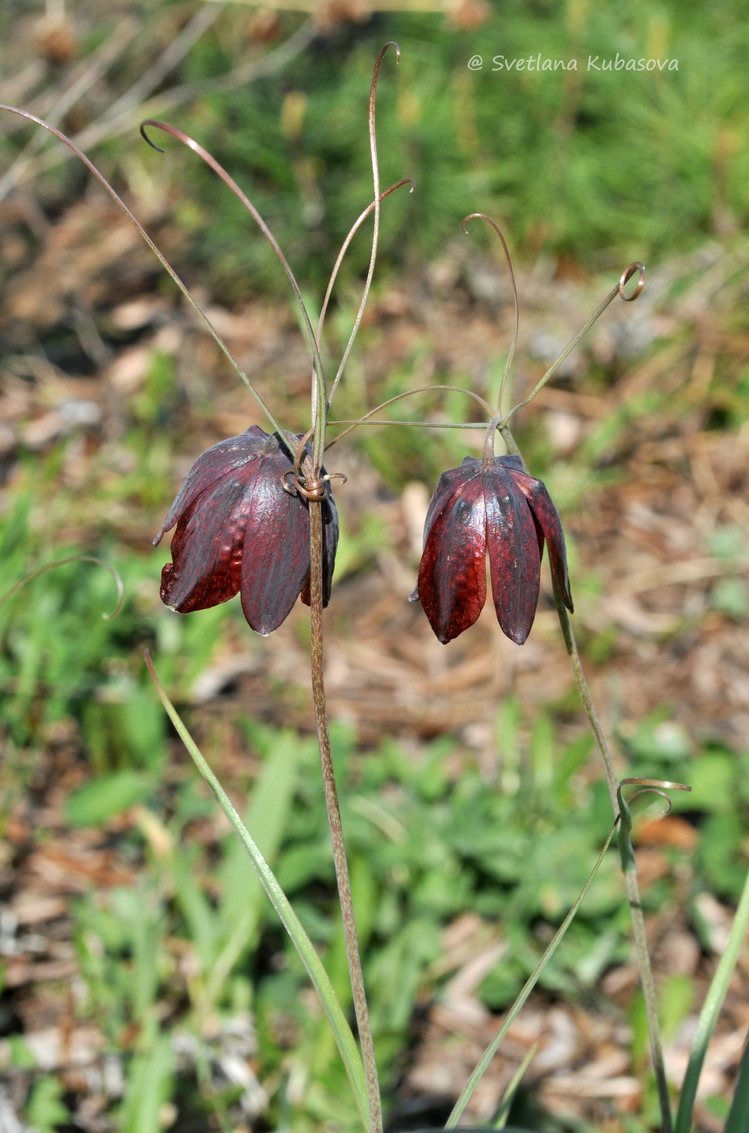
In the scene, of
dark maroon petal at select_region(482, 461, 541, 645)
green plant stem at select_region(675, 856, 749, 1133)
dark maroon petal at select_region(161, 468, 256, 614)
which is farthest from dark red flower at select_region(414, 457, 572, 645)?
green plant stem at select_region(675, 856, 749, 1133)

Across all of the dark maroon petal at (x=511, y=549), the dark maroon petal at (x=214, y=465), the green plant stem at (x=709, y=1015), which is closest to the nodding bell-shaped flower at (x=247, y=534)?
the dark maroon petal at (x=214, y=465)

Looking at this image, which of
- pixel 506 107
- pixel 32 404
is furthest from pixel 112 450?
pixel 506 107

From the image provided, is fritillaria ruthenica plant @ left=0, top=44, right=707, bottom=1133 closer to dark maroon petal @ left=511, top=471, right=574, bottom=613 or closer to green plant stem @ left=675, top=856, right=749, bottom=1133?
dark maroon petal @ left=511, top=471, right=574, bottom=613

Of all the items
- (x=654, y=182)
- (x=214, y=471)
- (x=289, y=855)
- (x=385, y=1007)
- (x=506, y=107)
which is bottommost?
(x=385, y=1007)

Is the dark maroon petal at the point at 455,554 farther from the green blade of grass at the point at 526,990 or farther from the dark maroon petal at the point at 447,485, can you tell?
the green blade of grass at the point at 526,990

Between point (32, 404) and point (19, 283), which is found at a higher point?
point (19, 283)

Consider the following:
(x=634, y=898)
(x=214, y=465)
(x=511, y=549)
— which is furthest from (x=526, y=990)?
(x=214, y=465)

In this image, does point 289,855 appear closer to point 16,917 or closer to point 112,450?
point 16,917
